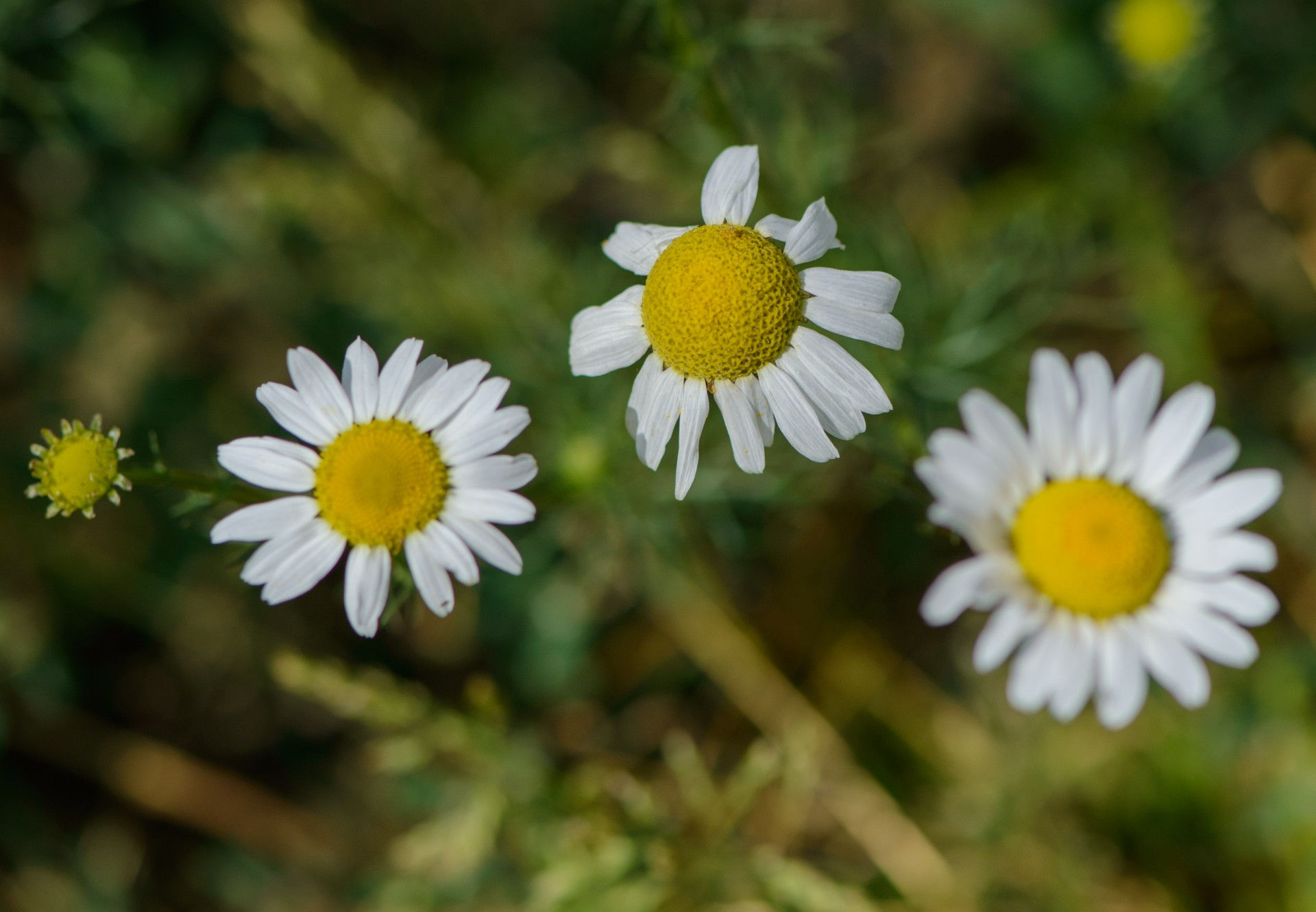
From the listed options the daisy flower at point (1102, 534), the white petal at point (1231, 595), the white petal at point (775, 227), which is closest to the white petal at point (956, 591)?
the daisy flower at point (1102, 534)

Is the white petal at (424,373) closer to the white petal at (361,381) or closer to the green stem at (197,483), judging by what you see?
the white petal at (361,381)

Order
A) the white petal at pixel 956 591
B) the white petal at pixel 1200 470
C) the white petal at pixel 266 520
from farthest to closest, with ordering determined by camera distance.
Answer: the white petal at pixel 1200 470, the white petal at pixel 266 520, the white petal at pixel 956 591

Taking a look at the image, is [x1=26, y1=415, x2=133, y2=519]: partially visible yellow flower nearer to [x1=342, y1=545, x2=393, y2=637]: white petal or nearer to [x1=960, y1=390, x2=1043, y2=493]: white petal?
[x1=342, y1=545, x2=393, y2=637]: white petal

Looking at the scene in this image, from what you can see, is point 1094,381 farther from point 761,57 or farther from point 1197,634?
point 761,57

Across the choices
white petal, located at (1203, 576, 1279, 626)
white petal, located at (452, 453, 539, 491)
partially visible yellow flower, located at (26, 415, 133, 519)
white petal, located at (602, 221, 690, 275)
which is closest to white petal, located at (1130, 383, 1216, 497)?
white petal, located at (1203, 576, 1279, 626)

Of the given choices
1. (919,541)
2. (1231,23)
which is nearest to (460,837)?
(919,541)

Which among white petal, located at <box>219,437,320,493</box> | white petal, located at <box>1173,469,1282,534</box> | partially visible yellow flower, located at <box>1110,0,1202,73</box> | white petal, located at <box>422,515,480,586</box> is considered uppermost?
partially visible yellow flower, located at <box>1110,0,1202,73</box>
